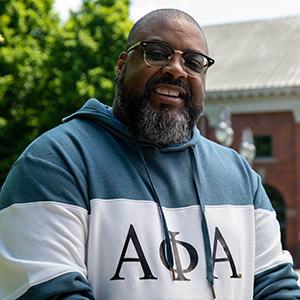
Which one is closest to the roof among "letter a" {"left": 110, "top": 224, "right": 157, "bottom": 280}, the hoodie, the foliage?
the foliage

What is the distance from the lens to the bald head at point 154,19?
2578 millimetres

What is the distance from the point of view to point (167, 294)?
2379 mm

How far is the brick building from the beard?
30.1m

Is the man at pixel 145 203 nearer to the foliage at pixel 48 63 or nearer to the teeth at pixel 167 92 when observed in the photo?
the teeth at pixel 167 92

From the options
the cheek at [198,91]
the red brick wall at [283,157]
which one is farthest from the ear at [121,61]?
the red brick wall at [283,157]

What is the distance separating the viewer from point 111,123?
259cm

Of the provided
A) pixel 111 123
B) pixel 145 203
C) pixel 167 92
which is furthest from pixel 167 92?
pixel 145 203

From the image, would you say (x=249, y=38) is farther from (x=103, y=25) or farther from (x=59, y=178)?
(x=59, y=178)

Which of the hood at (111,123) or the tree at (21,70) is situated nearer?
the hood at (111,123)

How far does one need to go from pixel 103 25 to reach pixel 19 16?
109 inches

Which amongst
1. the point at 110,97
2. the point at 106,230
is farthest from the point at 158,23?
the point at 110,97

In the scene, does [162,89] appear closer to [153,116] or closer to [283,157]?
[153,116]

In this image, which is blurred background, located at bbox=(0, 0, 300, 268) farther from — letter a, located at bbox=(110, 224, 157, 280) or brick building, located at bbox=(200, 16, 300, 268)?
letter a, located at bbox=(110, 224, 157, 280)

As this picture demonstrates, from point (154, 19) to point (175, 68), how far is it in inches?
7.2
